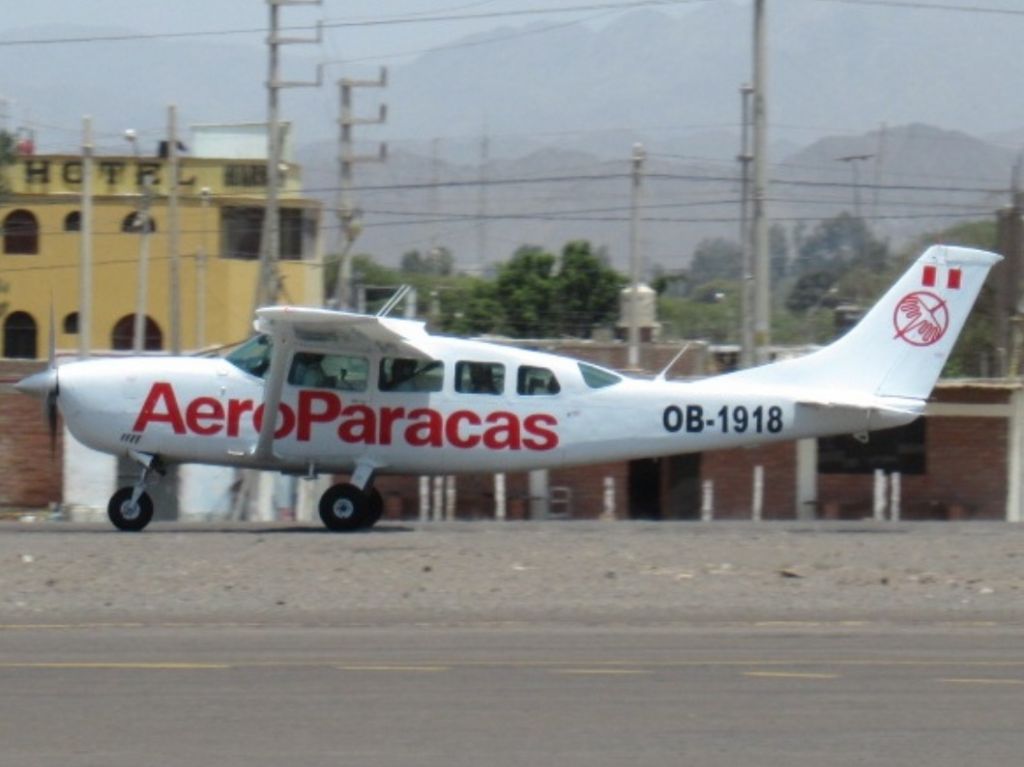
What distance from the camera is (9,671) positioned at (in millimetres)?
11102

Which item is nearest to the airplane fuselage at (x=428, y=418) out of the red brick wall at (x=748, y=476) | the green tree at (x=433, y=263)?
the red brick wall at (x=748, y=476)

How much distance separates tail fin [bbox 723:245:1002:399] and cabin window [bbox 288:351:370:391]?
443cm

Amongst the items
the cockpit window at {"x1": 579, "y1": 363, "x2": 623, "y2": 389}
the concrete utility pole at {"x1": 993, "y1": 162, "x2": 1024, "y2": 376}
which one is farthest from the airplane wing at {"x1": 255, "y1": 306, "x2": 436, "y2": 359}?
the concrete utility pole at {"x1": 993, "y1": 162, "x2": 1024, "y2": 376}

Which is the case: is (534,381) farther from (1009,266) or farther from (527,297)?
(527,297)

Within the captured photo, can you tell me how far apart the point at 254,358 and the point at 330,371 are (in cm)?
83

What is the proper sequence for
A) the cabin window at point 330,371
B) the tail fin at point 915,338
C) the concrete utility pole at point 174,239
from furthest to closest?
the concrete utility pole at point 174,239, the tail fin at point 915,338, the cabin window at point 330,371

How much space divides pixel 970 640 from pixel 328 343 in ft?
30.6

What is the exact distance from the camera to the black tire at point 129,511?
20.2 meters

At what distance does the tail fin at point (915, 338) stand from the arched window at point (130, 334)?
45.6m

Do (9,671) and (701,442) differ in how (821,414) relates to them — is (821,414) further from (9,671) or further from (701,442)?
(9,671)

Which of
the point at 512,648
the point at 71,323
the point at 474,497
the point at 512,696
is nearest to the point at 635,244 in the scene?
the point at 474,497

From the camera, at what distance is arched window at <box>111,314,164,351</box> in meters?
64.5

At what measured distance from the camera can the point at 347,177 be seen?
1626 inches

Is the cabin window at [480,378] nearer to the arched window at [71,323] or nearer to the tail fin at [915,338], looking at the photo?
the tail fin at [915,338]
